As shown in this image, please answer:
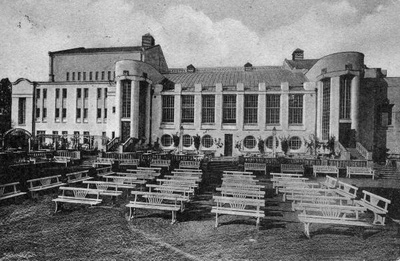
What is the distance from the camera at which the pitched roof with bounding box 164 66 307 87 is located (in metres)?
35.5

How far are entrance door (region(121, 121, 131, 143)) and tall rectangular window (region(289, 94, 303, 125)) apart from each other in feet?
66.6

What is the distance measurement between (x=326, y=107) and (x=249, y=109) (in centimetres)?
889

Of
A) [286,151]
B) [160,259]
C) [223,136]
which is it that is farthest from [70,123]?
[160,259]

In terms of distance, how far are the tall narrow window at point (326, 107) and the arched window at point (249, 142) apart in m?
7.86

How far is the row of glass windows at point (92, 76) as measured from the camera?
45.8m

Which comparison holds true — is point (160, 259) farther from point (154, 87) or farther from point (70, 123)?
point (70, 123)

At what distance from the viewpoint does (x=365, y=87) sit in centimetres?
3073

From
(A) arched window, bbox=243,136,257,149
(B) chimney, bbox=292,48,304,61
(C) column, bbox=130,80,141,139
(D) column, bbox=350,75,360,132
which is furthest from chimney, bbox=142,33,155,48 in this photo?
(D) column, bbox=350,75,360,132

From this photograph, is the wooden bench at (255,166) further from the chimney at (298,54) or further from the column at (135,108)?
the chimney at (298,54)

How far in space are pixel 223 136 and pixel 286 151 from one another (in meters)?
7.76

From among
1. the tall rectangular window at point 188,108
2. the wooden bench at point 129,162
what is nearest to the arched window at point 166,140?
the tall rectangular window at point 188,108

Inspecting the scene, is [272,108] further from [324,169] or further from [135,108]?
[135,108]

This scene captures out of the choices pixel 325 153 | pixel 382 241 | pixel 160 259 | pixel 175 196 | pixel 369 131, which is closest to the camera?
pixel 160 259

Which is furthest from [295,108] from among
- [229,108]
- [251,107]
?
[229,108]
